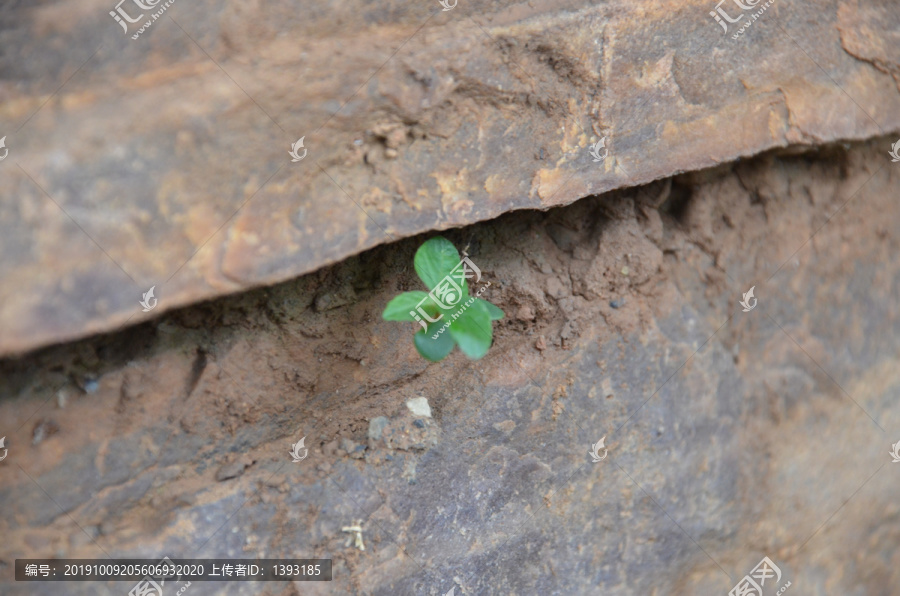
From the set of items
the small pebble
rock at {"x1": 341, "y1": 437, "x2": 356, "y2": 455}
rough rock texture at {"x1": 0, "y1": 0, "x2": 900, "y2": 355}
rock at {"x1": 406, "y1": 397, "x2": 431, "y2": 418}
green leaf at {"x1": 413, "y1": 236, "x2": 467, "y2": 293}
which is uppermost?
rough rock texture at {"x1": 0, "y1": 0, "x2": 900, "y2": 355}

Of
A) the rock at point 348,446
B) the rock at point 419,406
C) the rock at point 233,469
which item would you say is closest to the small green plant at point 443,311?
the rock at point 419,406

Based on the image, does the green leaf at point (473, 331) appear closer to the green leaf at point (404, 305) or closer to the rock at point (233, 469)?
the green leaf at point (404, 305)

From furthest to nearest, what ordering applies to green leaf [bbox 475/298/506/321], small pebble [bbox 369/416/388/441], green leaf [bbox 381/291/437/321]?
1. small pebble [bbox 369/416/388/441]
2. green leaf [bbox 475/298/506/321]
3. green leaf [bbox 381/291/437/321]

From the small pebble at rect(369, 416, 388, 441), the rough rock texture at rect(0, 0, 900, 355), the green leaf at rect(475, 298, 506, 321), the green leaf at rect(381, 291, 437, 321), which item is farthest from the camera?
the small pebble at rect(369, 416, 388, 441)

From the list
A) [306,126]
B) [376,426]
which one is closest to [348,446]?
[376,426]

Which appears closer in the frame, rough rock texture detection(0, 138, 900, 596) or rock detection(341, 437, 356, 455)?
rough rock texture detection(0, 138, 900, 596)

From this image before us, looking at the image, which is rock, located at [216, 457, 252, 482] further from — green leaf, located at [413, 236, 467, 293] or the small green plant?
green leaf, located at [413, 236, 467, 293]

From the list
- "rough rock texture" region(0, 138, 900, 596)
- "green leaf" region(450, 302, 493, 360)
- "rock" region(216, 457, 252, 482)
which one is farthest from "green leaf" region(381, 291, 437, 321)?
"rock" region(216, 457, 252, 482)

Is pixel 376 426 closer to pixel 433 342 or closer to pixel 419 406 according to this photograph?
pixel 419 406
